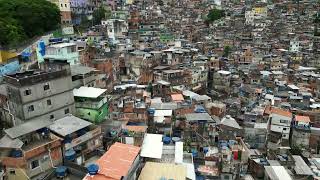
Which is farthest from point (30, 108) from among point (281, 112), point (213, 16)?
point (213, 16)

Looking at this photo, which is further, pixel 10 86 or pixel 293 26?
pixel 293 26

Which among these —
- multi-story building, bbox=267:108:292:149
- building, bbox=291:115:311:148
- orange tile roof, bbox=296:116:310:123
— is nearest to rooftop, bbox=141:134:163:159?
multi-story building, bbox=267:108:292:149

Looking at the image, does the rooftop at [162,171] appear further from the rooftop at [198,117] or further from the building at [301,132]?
the building at [301,132]

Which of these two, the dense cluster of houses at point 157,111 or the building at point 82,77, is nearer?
the dense cluster of houses at point 157,111

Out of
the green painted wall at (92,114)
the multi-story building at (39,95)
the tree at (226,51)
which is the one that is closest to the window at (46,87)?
the multi-story building at (39,95)

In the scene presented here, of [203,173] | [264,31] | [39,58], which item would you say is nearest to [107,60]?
[39,58]

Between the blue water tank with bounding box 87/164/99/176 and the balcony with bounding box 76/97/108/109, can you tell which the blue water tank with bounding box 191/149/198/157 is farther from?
the blue water tank with bounding box 87/164/99/176

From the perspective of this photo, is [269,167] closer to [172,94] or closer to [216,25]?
[172,94]
